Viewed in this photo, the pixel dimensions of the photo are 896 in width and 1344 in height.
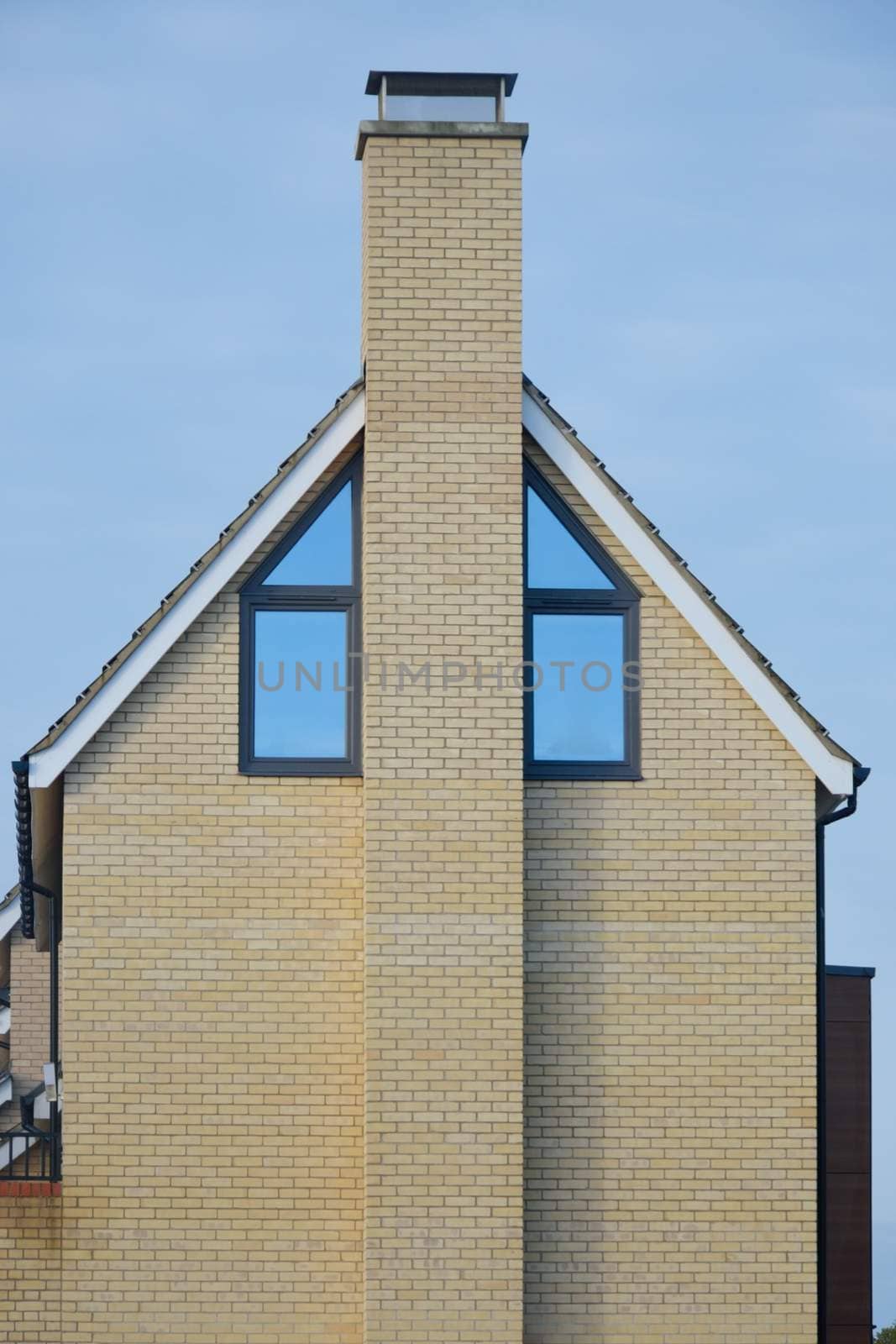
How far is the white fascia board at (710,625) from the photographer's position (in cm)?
1758

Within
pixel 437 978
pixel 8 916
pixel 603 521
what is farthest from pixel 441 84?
pixel 8 916

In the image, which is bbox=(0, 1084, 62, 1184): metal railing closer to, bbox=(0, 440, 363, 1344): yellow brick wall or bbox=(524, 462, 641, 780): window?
bbox=(0, 440, 363, 1344): yellow brick wall

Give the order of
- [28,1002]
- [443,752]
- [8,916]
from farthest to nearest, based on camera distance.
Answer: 1. [28,1002]
2. [8,916]
3. [443,752]

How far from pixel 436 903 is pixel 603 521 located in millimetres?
3251

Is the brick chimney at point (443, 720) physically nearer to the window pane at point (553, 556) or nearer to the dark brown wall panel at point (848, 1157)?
the window pane at point (553, 556)

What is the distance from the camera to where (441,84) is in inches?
712

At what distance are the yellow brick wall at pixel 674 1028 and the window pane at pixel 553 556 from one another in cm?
22

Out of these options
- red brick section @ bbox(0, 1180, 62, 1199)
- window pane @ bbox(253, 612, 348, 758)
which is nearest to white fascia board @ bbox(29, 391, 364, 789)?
window pane @ bbox(253, 612, 348, 758)

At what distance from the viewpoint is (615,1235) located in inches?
675

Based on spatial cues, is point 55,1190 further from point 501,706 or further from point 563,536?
point 563,536

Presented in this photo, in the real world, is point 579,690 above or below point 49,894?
above

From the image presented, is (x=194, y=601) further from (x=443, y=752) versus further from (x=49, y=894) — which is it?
(x=49, y=894)

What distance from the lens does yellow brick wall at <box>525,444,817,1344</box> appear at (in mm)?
17141

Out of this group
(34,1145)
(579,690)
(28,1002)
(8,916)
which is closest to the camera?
(34,1145)
